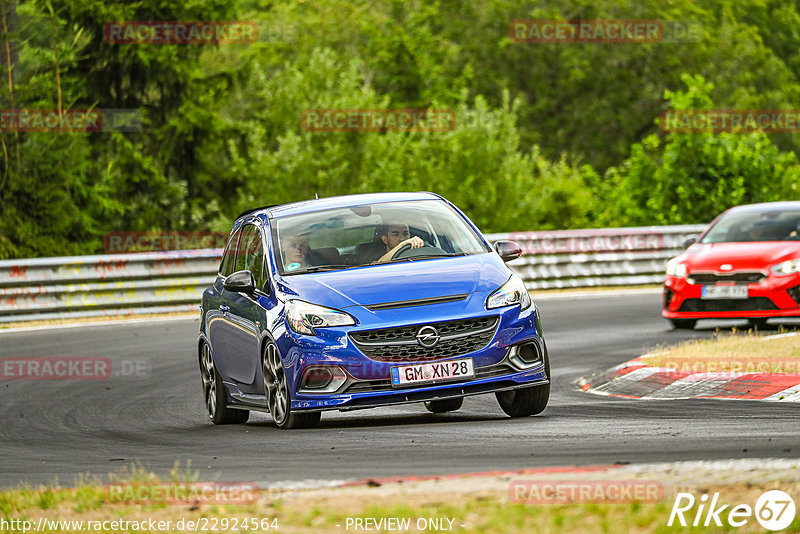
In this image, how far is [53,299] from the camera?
22.8 metres

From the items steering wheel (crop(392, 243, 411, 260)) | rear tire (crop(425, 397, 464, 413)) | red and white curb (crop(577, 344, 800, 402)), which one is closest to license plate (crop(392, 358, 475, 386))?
steering wheel (crop(392, 243, 411, 260))

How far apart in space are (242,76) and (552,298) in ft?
60.2

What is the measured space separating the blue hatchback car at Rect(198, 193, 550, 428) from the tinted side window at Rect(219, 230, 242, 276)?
0.76 m

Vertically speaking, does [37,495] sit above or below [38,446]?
above

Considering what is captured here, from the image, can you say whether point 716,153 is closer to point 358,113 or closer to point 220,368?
point 358,113

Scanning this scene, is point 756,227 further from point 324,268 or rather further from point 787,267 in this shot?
point 324,268

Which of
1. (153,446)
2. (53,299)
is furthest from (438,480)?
(53,299)

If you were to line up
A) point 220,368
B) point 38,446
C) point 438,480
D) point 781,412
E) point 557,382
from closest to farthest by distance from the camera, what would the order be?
1. point 438,480
2. point 781,412
3. point 38,446
4. point 220,368
5. point 557,382
